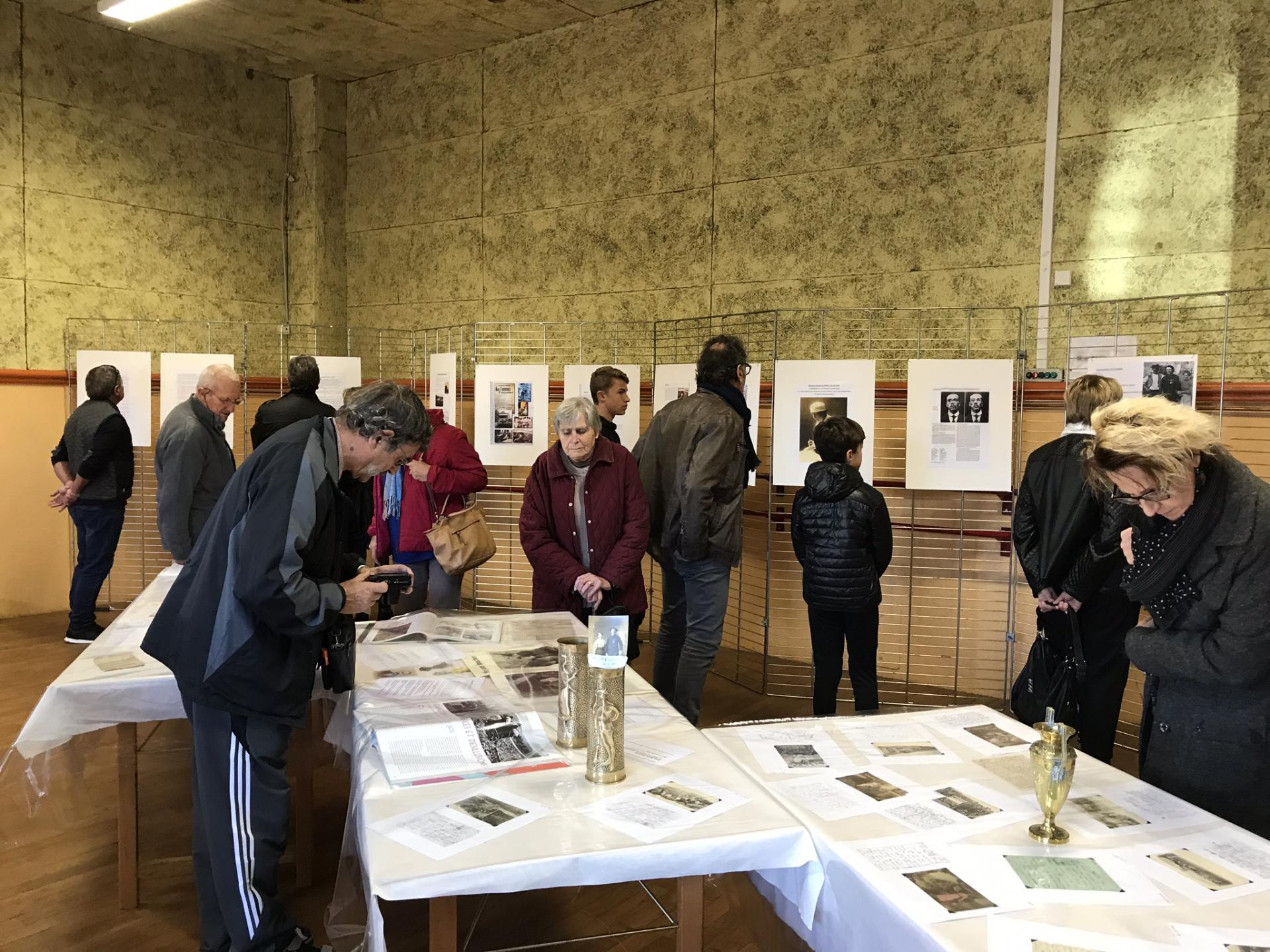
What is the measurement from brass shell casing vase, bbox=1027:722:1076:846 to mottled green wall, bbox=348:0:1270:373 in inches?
150

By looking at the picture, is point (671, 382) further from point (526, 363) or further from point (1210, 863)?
point (1210, 863)

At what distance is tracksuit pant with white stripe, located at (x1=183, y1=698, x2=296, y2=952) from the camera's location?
218 cm

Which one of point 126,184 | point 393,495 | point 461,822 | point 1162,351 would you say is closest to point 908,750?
point 461,822

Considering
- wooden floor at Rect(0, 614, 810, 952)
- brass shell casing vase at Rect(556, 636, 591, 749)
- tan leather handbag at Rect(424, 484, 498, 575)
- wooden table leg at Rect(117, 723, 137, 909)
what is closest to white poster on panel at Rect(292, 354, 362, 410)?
tan leather handbag at Rect(424, 484, 498, 575)

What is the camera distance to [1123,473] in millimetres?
2023

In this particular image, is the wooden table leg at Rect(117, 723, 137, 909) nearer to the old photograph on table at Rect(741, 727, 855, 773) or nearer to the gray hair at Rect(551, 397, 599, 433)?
the gray hair at Rect(551, 397, 599, 433)

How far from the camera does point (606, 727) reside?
189 cm

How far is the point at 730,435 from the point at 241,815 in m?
2.30

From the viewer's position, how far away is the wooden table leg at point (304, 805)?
303 cm

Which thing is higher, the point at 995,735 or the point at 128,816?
the point at 995,735

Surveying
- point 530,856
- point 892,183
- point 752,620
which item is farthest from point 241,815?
point 892,183

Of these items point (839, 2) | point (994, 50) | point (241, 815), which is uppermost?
point (839, 2)

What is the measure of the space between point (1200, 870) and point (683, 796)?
89cm

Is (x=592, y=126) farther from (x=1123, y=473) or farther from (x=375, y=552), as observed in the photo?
(x=1123, y=473)
